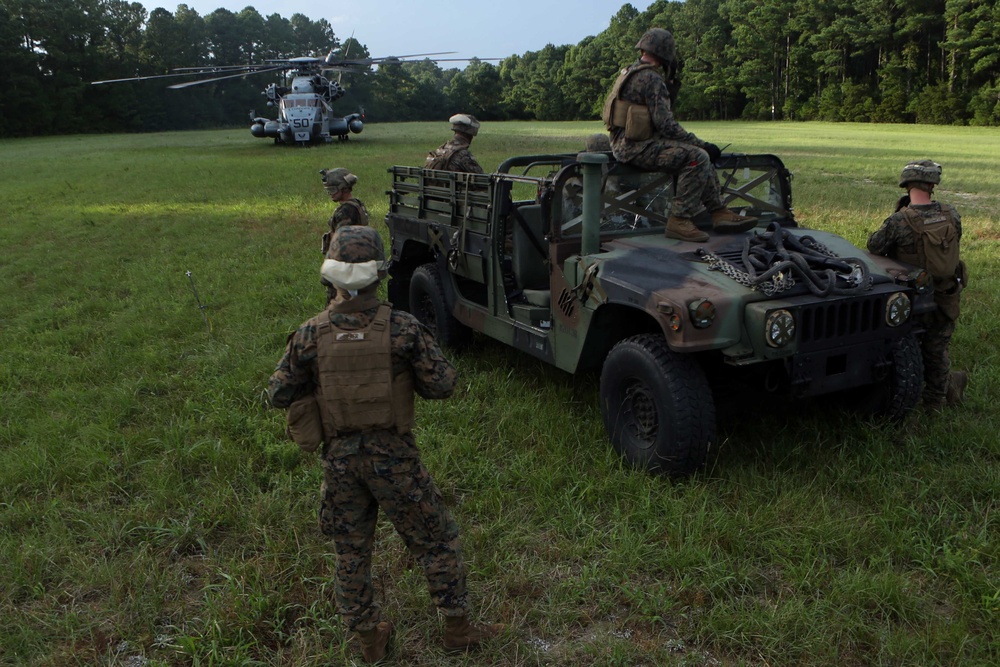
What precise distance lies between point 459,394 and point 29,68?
2392 inches

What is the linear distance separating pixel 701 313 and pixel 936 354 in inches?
80.6

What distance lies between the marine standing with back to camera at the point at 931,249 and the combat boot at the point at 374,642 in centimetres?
350

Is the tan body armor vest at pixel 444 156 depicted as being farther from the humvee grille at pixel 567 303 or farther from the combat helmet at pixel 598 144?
the humvee grille at pixel 567 303

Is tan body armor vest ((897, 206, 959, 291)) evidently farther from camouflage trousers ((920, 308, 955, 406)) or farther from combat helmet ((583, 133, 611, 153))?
combat helmet ((583, 133, 611, 153))

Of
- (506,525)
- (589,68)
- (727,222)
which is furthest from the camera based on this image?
(589,68)

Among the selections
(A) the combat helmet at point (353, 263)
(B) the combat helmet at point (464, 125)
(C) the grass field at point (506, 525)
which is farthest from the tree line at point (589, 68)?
(A) the combat helmet at point (353, 263)

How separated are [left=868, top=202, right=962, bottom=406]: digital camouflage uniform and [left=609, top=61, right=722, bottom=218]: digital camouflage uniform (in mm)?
967

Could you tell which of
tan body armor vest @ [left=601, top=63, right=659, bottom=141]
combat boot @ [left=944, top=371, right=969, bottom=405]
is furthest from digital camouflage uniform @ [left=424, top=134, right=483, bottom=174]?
combat boot @ [left=944, top=371, right=969, bottom=405]

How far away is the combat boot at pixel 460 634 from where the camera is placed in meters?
3.07

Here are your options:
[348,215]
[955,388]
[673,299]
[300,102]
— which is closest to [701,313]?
[673,299]

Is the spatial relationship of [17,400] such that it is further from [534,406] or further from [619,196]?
[619,196]

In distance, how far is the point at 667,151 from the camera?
4.82 metres

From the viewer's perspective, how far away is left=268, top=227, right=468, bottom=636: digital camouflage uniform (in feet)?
9.34

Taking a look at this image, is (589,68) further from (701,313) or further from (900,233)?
(701,313)
